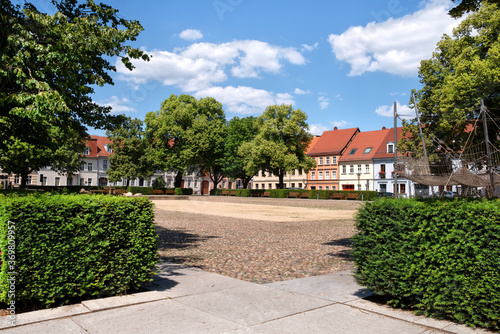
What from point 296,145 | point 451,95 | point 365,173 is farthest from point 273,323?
point 365,173

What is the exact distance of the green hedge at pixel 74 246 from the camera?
4816 millimetres

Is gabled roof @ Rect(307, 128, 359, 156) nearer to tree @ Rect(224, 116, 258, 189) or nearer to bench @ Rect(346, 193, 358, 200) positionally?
tree @ Rect(224, 116, 258, 189)

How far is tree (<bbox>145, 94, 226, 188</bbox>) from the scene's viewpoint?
2320 inches

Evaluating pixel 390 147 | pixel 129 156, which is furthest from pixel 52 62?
pixel 390 147

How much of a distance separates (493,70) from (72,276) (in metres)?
25.8

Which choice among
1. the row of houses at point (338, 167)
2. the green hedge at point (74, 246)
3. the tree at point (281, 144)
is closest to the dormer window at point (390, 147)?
the row of houses at point (338, 167)

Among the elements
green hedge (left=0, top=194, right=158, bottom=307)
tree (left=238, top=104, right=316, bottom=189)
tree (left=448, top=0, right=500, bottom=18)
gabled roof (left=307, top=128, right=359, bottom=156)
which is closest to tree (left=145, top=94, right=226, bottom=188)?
tree (left=238, top=104, right=316, bottom=189)

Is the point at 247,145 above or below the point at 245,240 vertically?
above

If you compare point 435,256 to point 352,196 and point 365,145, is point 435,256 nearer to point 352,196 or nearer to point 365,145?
point 352,196

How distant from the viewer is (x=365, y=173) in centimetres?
7056

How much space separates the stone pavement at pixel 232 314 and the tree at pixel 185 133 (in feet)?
174

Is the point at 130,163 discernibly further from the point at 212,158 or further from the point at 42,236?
the point at 42,236

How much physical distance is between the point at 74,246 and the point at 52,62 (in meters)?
4.18

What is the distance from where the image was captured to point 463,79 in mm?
25781
